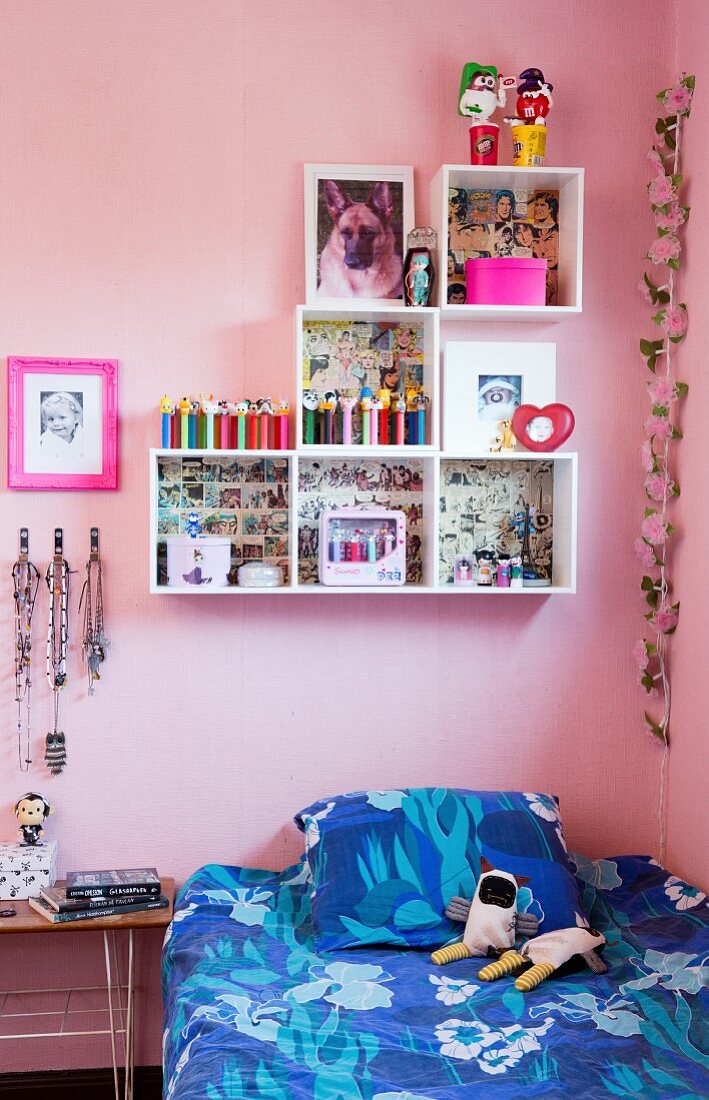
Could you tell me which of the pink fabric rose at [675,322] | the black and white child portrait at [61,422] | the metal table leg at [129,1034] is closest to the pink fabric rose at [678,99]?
the pink fabric rose at [675,322]

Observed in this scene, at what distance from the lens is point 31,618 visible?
8.15 ft

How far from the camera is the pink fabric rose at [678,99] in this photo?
2496mm

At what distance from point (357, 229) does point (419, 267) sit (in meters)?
0.20

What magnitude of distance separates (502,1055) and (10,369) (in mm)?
1798

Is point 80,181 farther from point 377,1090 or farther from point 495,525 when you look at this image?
point 377,1090

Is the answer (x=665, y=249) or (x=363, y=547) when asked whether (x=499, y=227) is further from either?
(x=363, y=547)

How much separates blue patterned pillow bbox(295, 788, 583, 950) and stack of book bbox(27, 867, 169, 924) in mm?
371

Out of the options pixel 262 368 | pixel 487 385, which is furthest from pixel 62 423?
pixel 487 385

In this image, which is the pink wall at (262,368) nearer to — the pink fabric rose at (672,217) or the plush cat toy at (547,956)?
the pink fabric rose at (672,217)

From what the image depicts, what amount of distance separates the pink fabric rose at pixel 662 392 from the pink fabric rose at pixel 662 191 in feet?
1.42

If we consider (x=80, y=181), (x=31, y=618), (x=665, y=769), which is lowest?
(x=665, y=769)

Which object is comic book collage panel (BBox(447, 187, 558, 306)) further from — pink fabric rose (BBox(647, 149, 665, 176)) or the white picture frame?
pink fabric rose (BBox(647, 149, 665, 176))

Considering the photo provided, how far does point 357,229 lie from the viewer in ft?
8.25

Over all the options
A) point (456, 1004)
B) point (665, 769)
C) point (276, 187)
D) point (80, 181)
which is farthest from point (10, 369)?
point (665, 769)
